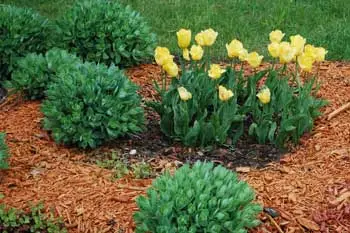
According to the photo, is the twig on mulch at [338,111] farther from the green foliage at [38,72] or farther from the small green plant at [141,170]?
the green foliage at [38,72]

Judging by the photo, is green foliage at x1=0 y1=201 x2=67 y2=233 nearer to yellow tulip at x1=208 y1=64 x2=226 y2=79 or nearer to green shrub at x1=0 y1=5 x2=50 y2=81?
yellow tulip at x1=208 y1=64 x2=226 y2=79

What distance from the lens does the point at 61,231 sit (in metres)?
4.01

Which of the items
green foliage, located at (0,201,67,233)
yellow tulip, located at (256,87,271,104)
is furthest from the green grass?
green foliage, located at (0,201,67,233)

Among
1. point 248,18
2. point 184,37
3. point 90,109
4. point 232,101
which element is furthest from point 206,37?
point 248,18

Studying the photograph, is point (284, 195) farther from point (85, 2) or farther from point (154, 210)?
point (85, 2)

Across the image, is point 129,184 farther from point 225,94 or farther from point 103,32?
point 103,32

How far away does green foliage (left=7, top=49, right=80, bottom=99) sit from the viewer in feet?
18.0

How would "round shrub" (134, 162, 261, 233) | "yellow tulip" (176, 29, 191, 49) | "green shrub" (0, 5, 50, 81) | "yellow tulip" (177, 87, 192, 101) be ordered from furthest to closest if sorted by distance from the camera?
"green shrub" (0, 5, 50, 81) < "yellow tulip" (176, 29, 191, 49) < "yellow tulip" (177, 87, 192, 101) < "round shrub" (134, 162, 261, 233)

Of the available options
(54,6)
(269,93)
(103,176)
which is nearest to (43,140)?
(103,176)

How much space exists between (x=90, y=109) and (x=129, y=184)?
61cm

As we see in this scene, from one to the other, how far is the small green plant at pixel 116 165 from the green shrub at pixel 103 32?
1.50 metres

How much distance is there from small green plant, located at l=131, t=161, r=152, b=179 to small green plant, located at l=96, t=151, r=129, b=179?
5cm

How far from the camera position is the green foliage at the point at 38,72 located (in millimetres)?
5477

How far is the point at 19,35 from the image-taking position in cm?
621
